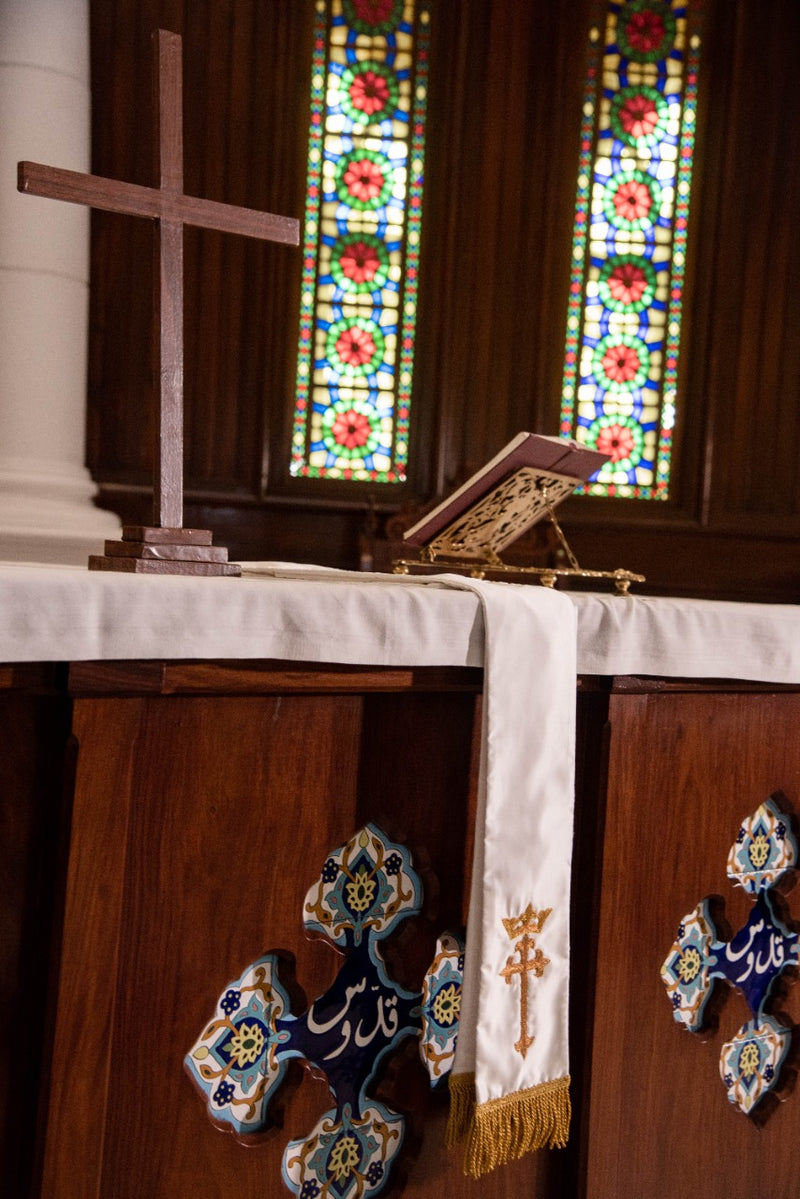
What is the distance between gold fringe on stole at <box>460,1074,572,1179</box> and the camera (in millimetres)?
1763

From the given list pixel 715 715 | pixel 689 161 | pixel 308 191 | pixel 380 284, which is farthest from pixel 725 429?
pixel 715 715

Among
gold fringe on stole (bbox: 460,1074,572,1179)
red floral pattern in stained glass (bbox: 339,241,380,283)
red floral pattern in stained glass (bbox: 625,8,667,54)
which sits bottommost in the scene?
gold fringe on stole (bbox: 460,1074,572,1179)

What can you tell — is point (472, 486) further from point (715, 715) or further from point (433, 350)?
point (433, 350)

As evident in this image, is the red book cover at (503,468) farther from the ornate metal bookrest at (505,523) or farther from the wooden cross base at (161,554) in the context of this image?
the wooden cross base at (161,554)

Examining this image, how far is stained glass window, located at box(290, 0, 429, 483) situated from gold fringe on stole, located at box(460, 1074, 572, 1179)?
12.0 feet

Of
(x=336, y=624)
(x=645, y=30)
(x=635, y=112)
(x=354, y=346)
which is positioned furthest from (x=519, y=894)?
(x=645, y=30)

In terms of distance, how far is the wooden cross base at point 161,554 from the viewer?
180 centimetres

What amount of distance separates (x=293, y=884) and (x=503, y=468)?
81 centimetres

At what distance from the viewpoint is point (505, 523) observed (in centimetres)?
231

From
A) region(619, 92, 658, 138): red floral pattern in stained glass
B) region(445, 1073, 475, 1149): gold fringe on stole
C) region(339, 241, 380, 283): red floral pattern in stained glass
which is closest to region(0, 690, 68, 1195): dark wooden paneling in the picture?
region(445, 1073, 475, 1149): gold fringe on stole

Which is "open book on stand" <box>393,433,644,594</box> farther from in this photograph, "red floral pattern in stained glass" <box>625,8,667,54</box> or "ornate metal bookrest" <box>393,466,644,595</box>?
"red floral pattern in stained glass" <box>625,8,667,54</box>

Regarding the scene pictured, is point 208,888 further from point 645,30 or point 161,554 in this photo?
point 645,30

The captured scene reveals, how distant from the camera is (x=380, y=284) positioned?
5.28 m

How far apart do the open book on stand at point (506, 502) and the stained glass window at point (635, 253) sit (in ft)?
10.2
